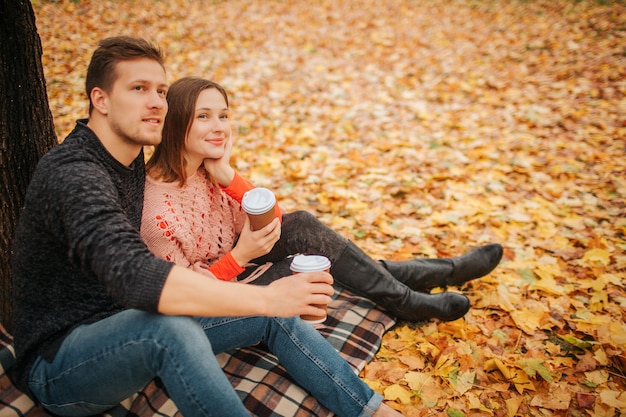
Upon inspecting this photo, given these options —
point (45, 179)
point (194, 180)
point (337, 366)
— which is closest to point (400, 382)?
point (337, 366)

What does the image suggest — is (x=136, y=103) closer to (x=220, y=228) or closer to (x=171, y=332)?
(x=220, y=228)

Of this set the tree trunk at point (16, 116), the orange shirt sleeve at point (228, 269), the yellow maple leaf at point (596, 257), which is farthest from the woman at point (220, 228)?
the yellow maple leaf at point (596, 257)

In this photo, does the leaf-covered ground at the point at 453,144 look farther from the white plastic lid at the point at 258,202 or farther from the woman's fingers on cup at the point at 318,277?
the white plastic lid at the point at 258,202

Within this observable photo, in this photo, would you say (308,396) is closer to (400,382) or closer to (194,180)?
(400,382)

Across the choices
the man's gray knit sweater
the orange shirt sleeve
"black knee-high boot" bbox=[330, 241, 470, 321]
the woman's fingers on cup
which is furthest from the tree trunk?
"black knee-high boot" bbox=[330, 241, 470, 321]

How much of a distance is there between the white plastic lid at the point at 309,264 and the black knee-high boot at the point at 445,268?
97 centimetres

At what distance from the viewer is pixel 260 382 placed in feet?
7.39

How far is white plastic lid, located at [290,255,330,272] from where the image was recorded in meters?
2.04

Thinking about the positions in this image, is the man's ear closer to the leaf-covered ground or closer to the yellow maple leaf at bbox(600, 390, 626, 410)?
the leaf-covered ground

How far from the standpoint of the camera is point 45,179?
1.68 metres

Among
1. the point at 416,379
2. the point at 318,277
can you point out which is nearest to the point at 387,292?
the point at 416,379

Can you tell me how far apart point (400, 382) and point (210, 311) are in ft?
4.34

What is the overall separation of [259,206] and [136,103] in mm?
769

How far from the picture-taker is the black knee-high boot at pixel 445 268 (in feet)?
9.70
